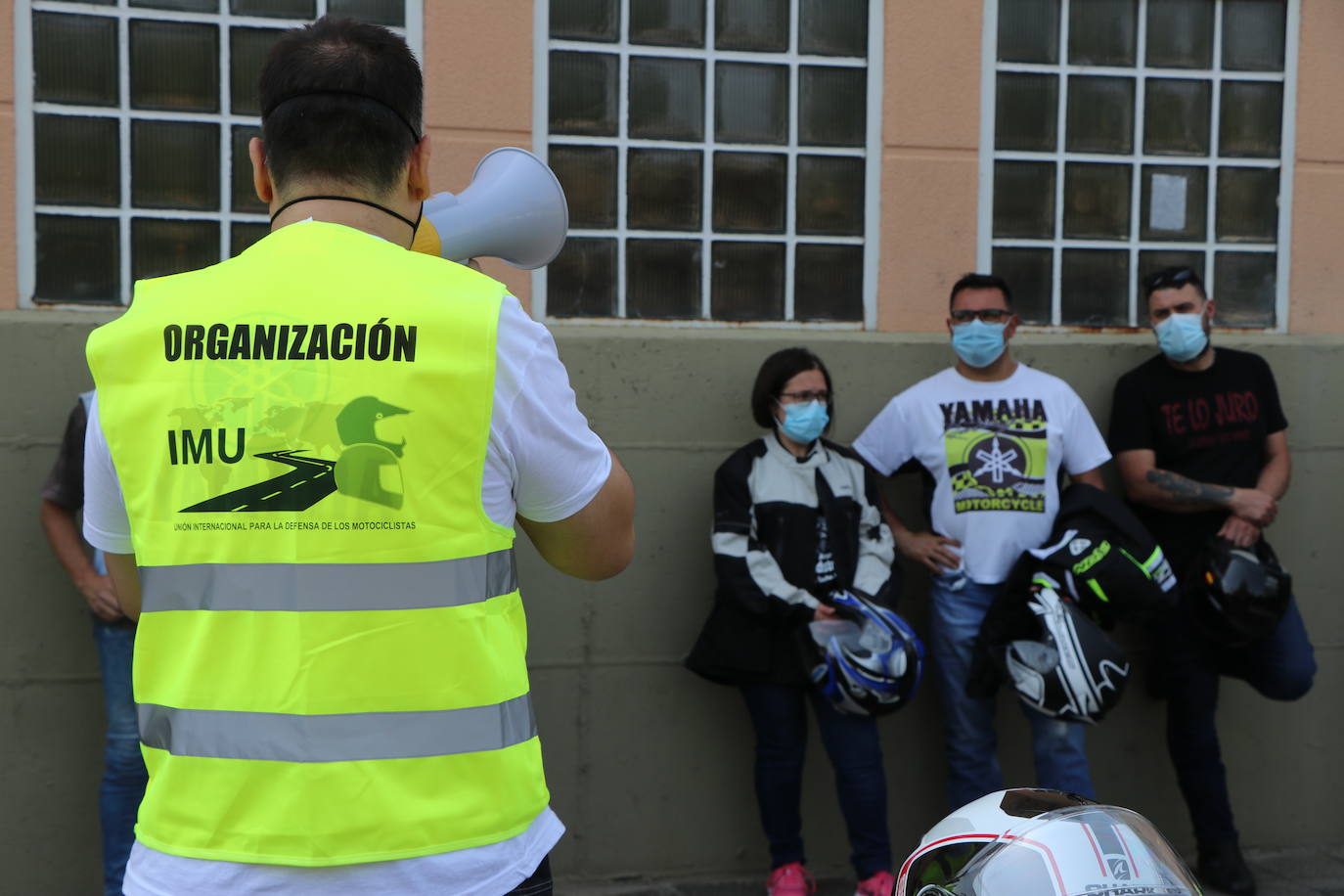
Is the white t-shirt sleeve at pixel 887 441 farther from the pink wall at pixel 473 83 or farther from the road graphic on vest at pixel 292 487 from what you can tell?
the road graphic on vest at pixel 292 487

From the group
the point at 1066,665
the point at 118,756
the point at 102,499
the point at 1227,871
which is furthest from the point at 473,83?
the point at 1227,871

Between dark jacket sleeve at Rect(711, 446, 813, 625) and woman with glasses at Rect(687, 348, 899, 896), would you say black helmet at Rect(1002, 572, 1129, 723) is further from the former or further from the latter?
dark jacket sleeve at Rect(711, 446, 813, 625)

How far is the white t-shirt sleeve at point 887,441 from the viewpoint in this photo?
16.8 ft

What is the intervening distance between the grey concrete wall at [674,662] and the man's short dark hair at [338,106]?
3.23 metres

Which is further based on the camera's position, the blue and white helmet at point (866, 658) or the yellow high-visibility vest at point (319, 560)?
the blue and white helmet at point (866, 658)

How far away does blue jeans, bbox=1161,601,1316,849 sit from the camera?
5098 millimetres

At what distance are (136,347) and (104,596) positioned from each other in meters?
2.95

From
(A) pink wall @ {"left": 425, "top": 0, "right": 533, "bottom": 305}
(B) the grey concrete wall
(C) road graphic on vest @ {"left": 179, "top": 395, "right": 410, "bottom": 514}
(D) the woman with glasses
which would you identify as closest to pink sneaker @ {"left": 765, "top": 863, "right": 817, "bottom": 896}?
(D) the woman with glasses

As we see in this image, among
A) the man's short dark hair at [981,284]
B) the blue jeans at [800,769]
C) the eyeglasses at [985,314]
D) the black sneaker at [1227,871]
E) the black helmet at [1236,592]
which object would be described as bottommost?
the black sneaker at [1227,871]

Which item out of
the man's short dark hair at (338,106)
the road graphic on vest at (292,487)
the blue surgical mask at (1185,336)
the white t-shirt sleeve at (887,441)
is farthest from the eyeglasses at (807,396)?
the road graphic on vest at (292,487)

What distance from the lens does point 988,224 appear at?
18.1 ft

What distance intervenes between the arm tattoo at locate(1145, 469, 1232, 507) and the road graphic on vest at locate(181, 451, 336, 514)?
13.6ft

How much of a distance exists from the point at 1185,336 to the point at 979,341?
2.73 ft


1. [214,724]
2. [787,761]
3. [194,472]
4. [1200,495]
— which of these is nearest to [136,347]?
[194,472]
